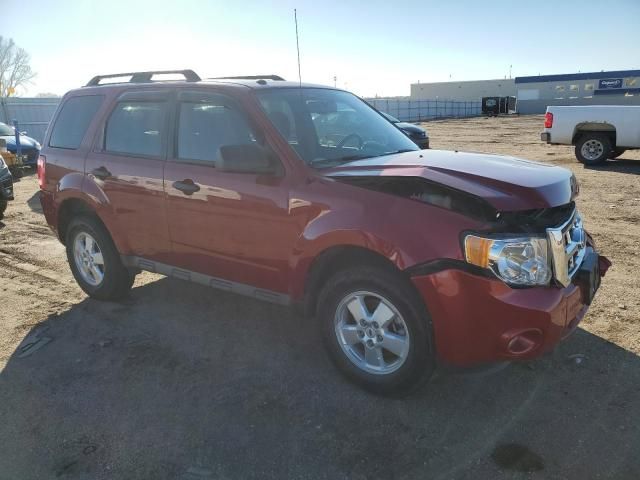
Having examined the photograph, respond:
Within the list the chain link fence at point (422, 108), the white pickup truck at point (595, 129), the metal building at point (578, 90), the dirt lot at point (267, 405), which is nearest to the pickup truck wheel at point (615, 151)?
the white pickup truck at point (595, 129)

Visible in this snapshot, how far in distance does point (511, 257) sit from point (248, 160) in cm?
169

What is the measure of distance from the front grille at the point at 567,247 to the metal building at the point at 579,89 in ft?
170

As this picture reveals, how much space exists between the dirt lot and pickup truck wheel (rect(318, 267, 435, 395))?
167 mm

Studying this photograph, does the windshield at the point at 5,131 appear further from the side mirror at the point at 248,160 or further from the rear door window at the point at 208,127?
the side mirror at the point at 248,160

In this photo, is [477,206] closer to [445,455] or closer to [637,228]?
[445,455]

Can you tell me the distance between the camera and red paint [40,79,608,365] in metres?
2.73

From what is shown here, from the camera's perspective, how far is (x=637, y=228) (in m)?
6.70

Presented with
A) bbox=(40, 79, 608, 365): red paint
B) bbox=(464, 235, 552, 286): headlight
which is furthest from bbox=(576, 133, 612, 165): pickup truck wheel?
bbox=(464, 235, 552, 286): headlight

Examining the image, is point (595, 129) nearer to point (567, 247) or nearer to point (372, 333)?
point (567, 247)

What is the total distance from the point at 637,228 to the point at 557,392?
449 cm

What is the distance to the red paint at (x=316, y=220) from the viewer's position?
273cm

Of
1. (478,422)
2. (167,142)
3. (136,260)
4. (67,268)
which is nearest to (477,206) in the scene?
(478,422)

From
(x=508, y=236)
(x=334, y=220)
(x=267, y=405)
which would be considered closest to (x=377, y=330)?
(x=334, y=220)

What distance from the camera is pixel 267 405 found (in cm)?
321
